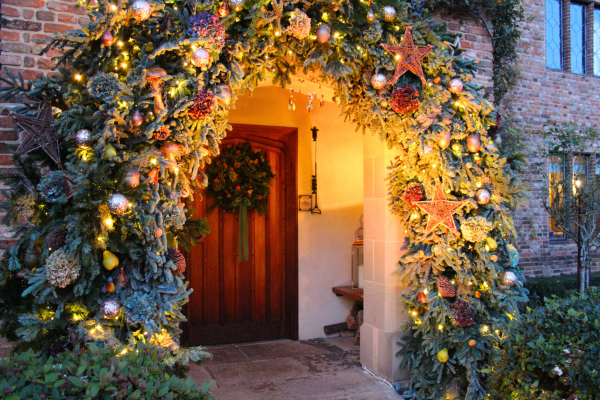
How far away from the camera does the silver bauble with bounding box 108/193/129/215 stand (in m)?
2.16

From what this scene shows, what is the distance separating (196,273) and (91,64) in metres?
2.70

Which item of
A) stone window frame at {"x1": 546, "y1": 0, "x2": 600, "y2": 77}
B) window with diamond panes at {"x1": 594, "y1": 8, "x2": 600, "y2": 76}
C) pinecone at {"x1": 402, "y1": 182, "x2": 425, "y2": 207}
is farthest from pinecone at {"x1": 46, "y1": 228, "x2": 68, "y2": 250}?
window with diamond panes at {"x1": 594, "y1": 8, "x2": 600, "y2": 76}

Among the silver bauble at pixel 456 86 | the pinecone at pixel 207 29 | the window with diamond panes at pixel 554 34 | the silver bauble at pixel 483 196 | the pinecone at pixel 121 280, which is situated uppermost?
the window with diamond panes at pixel 554 34

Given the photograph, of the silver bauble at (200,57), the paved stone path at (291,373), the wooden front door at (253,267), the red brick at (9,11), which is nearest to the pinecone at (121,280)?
the silver bauble at (200,57)

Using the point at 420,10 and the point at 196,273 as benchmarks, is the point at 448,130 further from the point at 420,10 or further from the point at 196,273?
the point at 196,273

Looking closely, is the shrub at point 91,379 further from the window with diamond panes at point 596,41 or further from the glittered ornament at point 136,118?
the window with diamond panes at point 596,41

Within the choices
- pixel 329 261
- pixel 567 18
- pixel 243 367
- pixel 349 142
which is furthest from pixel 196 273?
pixel 567 18

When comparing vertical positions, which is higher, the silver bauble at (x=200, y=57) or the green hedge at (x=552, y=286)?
the silver bauble at (x=200, y=57)

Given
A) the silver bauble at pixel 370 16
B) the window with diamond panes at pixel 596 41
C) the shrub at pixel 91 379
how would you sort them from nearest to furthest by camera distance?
1. the shrub at pixel 91 379
2. the silver bauble at pixel 370 16
3. the window with diamond panes at pixel 596 41

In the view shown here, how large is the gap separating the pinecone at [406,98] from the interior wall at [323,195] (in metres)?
1.99

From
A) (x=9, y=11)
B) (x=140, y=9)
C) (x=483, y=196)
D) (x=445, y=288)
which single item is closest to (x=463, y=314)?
(x=445, y=288)

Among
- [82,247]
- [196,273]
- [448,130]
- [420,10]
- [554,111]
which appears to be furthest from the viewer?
[554,111]

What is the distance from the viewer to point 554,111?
6945mm

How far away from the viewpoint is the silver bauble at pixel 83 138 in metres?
2.25
